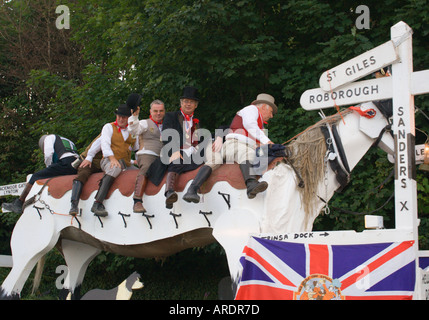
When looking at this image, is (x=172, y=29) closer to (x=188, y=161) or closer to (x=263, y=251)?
(x=188, y=161)

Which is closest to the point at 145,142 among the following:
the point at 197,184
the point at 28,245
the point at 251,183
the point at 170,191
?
the point at 170,191

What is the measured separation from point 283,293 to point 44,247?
13.0 feet

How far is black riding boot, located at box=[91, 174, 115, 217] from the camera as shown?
23.0 feet

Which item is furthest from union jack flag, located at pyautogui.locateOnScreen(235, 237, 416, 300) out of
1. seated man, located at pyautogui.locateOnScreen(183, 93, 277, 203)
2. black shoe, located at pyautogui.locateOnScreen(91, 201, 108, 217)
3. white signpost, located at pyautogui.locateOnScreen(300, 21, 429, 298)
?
black shoe, located at pyautogui.locateOnScreen(91, 201, 108, 217)

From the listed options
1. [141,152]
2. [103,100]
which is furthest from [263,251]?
[103,100]

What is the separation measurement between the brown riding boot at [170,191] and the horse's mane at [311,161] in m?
1.33

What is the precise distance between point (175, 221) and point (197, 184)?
639mm

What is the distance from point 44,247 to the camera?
24.9 ft

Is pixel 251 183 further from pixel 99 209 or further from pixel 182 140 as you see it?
pixel 99 209

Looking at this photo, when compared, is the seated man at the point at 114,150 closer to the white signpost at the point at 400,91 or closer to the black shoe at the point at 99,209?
the black shoe at the point at 99,209

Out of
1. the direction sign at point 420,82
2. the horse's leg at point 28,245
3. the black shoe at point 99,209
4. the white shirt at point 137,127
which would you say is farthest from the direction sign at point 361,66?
the horse's leg at point 28,245

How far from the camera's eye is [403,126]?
4.88 metres

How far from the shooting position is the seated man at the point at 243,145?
235 inches

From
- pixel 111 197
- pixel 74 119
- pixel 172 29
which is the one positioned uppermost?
pixel 172 29
